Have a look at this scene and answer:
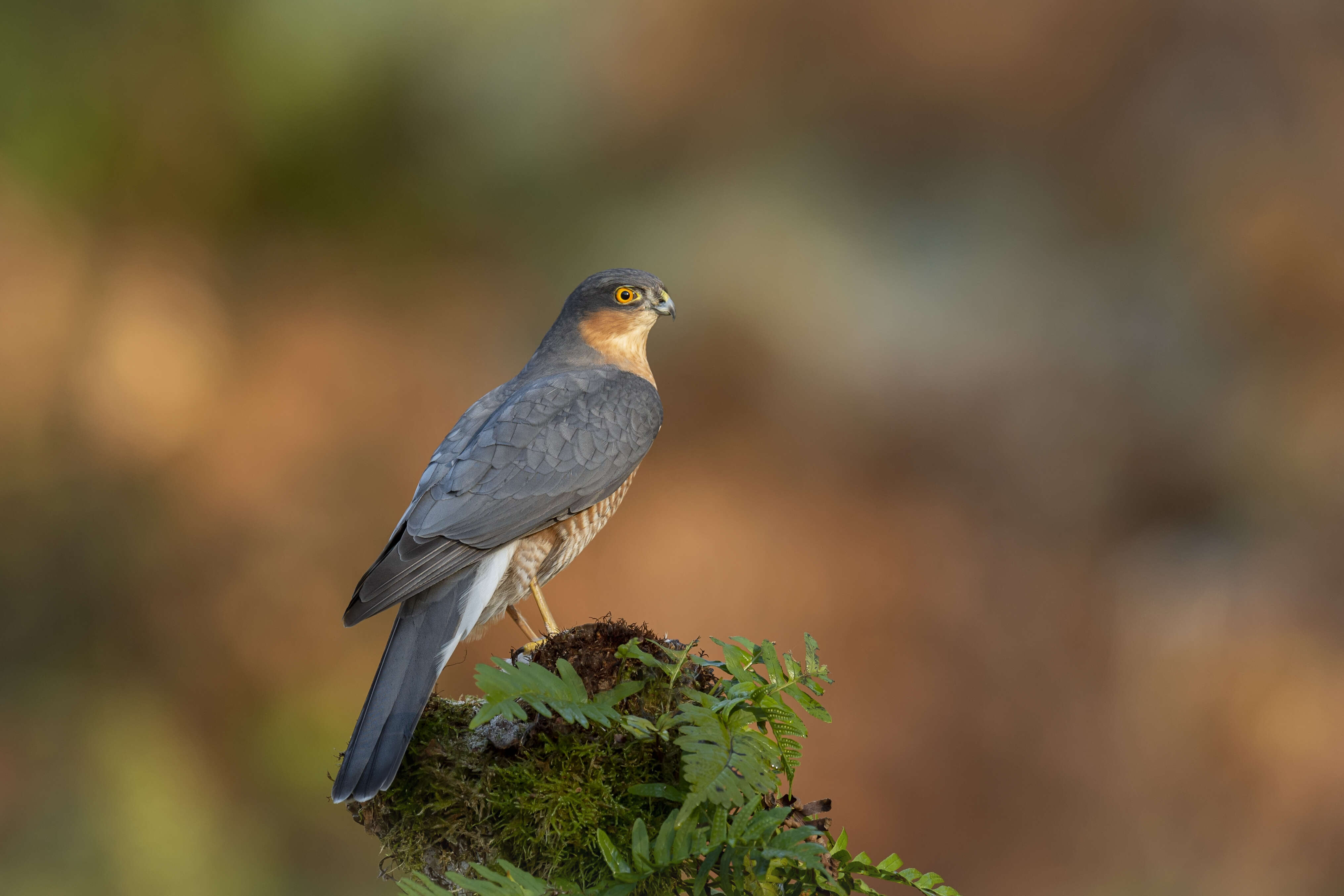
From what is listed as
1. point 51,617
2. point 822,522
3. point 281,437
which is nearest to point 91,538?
point 51,617

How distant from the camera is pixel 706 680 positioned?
7.51 feet

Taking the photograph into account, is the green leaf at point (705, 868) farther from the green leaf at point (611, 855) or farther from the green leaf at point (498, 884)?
the green leaf at point (498, 884)

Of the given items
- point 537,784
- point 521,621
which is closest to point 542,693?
point 537,784

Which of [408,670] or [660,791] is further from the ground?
[408,670]

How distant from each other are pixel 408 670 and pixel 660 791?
737 millimetres

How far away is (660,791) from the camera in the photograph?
192 cm

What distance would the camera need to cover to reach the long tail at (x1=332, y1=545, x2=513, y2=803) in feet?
6.96

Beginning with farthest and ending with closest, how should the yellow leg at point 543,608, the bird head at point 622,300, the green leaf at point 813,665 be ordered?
the bird head at point 622,300, the yellow leg at point 543,608, the green leaf at point 813,665

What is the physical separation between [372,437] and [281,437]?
2.19 feet

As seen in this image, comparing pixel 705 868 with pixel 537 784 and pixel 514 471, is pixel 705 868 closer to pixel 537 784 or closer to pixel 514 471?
pixel 537 784

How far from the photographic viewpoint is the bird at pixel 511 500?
2.30 m

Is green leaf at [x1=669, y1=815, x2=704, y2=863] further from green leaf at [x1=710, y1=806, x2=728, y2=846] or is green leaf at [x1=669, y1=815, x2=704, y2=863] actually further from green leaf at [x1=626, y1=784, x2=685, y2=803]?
green leaf at [x1=626, y1=784, x2=685, y2=803]

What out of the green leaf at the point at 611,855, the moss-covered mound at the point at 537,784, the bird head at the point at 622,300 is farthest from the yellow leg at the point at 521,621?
the green leaf at the point at 611,855

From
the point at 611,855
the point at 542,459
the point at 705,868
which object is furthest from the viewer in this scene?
the point at 542,459
